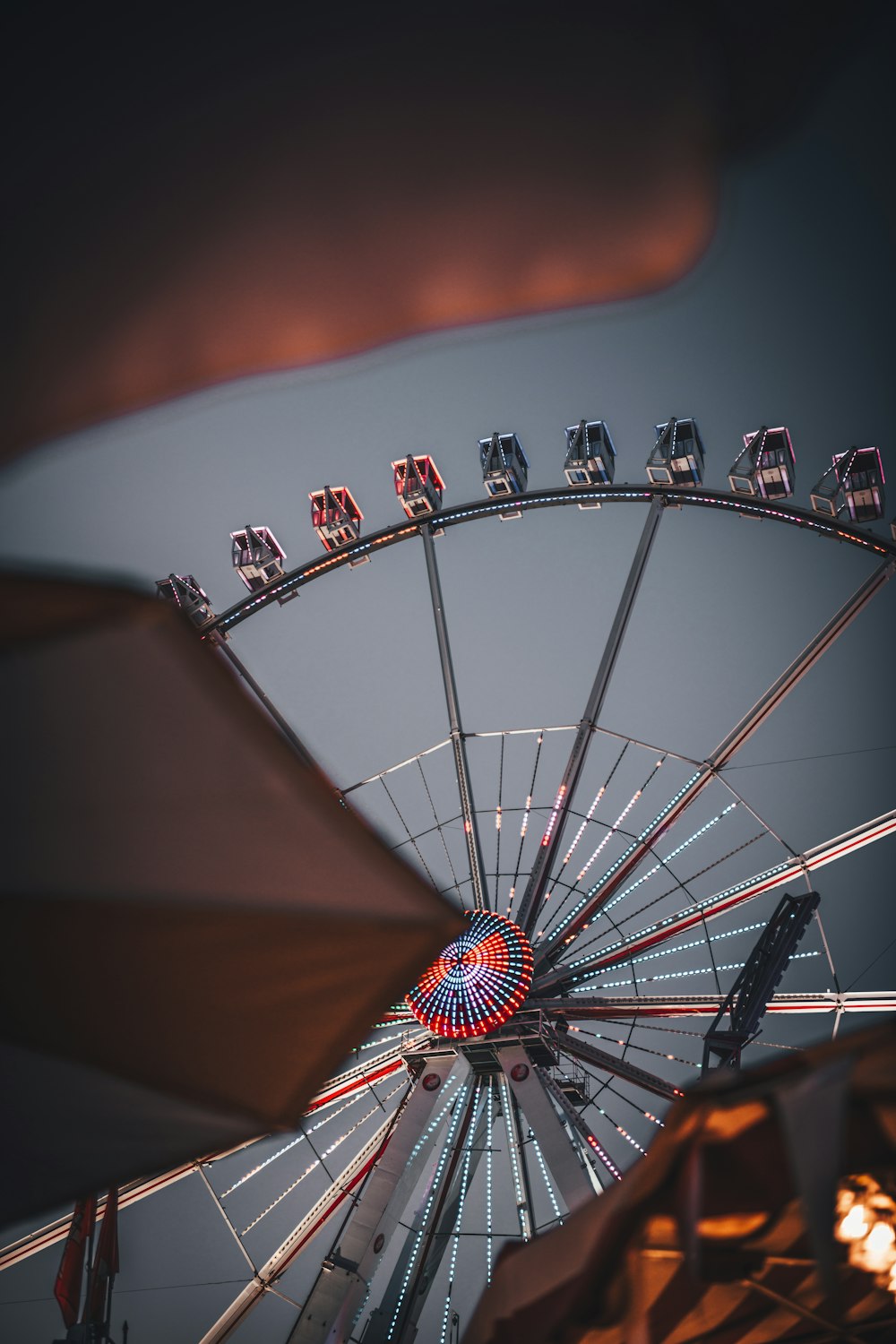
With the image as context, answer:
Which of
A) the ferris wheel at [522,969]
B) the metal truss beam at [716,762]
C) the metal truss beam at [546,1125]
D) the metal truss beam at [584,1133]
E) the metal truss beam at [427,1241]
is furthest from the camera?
the metal truss beam at [716,762]

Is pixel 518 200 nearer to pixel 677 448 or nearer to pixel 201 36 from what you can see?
pixel 201 36

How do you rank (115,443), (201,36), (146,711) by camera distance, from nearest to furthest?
1. (146,711)
2. (201,36)
3. (115,443)

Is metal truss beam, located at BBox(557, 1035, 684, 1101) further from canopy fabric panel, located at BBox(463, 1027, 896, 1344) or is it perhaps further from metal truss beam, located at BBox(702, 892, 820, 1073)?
canopy fabric panel, located at BBox(463, 1027, 896, 1344)

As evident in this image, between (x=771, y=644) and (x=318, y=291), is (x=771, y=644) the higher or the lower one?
the lower one

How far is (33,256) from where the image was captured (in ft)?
23.4

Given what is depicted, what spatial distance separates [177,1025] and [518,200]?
24.5ft

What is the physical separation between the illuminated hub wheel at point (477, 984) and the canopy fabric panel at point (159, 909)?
6.39 m

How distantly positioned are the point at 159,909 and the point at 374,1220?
22.7 ft

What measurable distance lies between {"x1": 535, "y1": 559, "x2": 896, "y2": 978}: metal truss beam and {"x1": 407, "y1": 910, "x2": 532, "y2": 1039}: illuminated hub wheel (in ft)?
3.33

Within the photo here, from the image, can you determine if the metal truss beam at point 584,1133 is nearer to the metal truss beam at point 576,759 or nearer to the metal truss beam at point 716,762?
the metal truss beam at point 716,762

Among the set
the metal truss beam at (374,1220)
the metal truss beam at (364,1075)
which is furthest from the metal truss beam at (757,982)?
the metal truss beam at (364,1075)

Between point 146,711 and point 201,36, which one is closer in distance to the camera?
point 146,711

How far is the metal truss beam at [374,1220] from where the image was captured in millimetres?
10180

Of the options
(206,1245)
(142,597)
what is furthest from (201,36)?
(206,1245)
